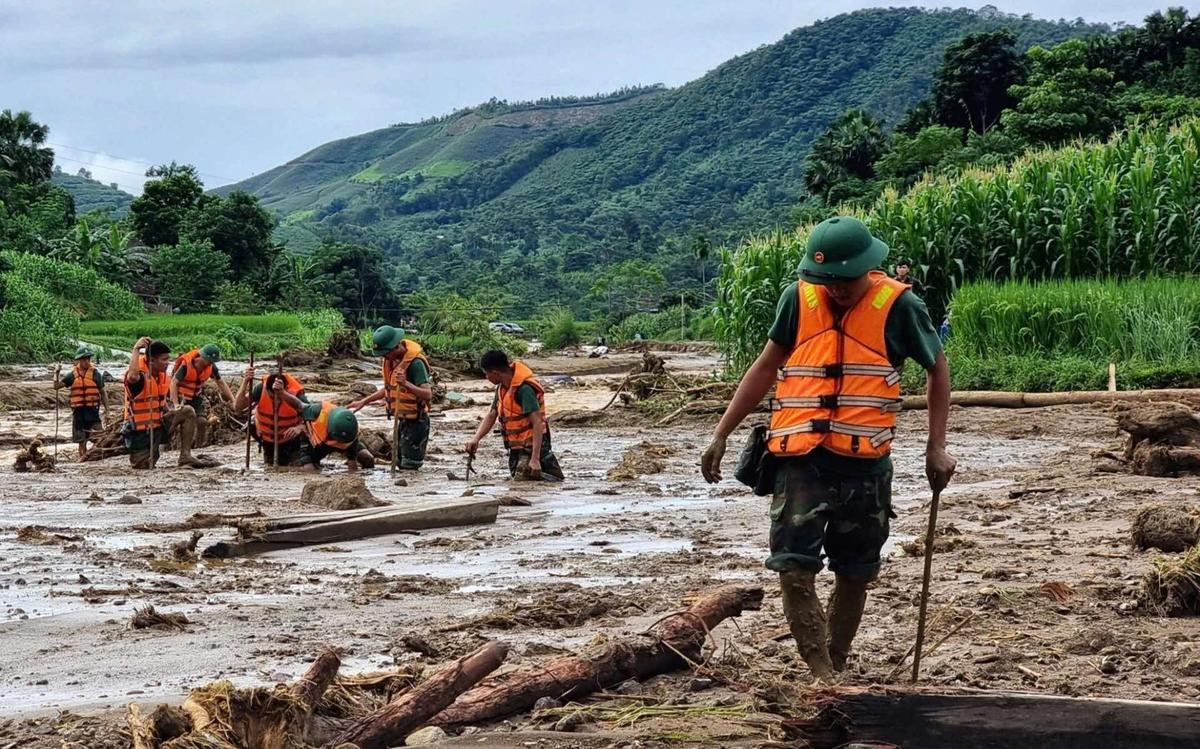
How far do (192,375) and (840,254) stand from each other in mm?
14457

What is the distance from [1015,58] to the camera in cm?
5697

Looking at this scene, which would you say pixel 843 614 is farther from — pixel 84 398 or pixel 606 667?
pixel 84 398

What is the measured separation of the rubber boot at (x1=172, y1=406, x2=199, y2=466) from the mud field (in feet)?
6.83

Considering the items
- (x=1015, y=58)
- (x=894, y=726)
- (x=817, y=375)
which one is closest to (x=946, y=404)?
(x=817, y=375)

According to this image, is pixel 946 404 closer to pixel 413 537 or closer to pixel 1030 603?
pixel 1030 603

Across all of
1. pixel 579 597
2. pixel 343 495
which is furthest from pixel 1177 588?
pixel 343 495

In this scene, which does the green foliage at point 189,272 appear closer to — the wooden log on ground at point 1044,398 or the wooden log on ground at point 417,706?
the wooden log on ground at point 1044,398

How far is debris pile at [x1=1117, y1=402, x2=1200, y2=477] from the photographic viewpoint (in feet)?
37.1

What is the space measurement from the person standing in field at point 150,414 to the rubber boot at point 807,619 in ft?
41.3

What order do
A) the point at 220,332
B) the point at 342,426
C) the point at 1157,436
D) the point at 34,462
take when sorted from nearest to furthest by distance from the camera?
the point at 1157,436 < the point at 342,426 < the point at 34,462 < the point at 220,332

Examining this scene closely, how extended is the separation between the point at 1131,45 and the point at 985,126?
21.2 ft

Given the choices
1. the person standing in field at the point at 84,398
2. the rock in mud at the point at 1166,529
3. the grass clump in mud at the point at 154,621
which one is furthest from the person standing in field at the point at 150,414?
the rock in mud at the point at 1166,529

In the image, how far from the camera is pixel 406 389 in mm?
15180

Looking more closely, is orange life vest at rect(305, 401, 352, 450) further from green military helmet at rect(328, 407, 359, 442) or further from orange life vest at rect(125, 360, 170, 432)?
orange life vest at rect(125, 360, 170, 432)
